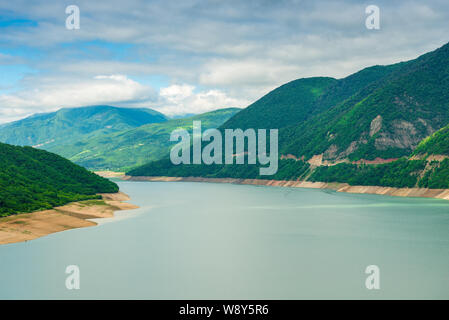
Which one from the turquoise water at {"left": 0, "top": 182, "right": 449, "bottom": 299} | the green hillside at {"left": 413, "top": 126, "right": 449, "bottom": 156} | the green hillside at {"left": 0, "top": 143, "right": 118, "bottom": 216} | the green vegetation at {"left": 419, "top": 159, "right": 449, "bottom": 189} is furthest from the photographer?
the green hillside at {"left": 413, "top": 126, "right": 449, "bottom": 156}

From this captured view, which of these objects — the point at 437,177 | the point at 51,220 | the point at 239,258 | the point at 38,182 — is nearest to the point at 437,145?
the point at 437,177

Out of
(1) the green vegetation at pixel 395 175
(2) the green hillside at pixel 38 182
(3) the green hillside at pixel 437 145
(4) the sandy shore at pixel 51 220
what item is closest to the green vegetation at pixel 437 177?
(1) the green vegetation at pixel 395 175

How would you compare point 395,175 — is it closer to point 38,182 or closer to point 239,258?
point 38,182

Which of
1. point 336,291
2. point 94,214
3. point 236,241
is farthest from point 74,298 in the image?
point 94,214

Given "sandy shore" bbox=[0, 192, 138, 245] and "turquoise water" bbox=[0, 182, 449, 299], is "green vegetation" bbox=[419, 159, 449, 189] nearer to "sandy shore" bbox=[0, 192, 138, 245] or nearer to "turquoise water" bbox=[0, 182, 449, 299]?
"turquoise water" bbox=[0, 182, 449, 299]

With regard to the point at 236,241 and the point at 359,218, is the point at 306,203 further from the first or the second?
the point at 236,241

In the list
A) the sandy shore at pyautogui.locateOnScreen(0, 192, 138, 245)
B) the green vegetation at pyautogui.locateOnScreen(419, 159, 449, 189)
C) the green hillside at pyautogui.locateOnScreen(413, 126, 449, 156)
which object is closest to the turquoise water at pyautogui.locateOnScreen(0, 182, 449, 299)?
the sandy shore at pyautogui.locateOnScreen(0, 192, 138, 245)

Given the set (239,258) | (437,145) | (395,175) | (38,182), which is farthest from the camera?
(395,175)
